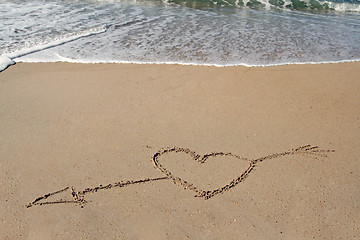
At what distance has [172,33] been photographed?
6398 millimetres

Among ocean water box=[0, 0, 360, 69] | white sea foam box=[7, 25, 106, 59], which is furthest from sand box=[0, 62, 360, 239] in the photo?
ocean water box=[0, 0, 360, 69]

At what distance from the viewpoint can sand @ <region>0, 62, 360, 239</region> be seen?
7.52ft

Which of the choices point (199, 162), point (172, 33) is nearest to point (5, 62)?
point (172, 33)

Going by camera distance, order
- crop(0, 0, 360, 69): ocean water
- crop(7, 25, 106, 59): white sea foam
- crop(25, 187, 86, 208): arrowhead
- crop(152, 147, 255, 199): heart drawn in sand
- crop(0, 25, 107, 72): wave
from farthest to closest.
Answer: crop(0, 0, 360, 69): ocean water → crop(7, 25, 106, 59): white sea foam → crop(0, 25, 107, 72): wave → crop(152, 147, 255, 199): heart drawn in sand → crop(25, 187, 86, 208): arrowhead

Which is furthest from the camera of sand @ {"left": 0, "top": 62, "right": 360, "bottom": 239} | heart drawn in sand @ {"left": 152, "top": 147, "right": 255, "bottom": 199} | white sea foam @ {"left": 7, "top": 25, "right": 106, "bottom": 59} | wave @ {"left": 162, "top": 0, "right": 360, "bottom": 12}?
wave @ {"left": 162, "top": 0, "right": 360, "bottom": 12}

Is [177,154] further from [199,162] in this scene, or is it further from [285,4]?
[285,4]

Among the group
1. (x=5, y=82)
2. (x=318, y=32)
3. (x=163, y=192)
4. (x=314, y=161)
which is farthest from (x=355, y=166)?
(x=318, y=32)

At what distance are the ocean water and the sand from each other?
747 mm

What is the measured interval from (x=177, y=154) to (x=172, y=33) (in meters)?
4.00

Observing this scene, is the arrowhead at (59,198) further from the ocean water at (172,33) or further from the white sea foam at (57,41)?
the white sea foam at (57,41)

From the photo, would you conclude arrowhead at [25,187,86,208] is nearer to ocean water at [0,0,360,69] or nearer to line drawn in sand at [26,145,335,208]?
line drawn in sand at [26,145,335,208]

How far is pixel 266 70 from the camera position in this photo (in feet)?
15.4

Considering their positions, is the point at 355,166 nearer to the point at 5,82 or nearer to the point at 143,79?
the point at 143,79

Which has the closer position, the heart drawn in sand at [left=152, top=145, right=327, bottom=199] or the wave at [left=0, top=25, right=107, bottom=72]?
the heart drawn in sand at [left=152, top=145, right=327, bottom=199]
